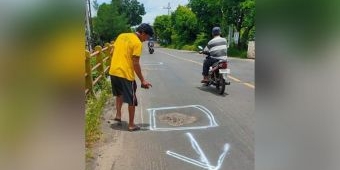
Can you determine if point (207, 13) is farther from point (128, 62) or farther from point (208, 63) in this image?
point (128, 62)

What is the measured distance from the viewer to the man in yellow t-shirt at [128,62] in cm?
614

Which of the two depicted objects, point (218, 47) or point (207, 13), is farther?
point (207, 13)

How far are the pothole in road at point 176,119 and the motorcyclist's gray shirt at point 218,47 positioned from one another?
277 centimetres

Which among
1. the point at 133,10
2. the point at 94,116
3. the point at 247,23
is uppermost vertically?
the point at 133,10

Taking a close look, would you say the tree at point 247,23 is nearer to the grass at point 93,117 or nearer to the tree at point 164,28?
the grass at point 93,117

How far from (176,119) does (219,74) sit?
3.05m

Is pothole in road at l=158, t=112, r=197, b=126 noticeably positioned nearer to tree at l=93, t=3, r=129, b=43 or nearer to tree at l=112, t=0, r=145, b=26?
tree at l=93, t=3, r=129, b=43

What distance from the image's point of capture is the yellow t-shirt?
6.13 m

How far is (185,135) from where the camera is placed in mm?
6309

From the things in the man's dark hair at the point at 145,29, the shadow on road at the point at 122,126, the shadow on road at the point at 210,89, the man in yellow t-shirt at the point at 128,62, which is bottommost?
the shadow on road at the point at 122,126

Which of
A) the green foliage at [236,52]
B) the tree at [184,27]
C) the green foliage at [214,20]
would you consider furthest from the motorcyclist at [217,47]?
the tree at [184,27]

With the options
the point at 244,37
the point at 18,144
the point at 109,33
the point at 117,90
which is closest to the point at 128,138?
the point at 117,90

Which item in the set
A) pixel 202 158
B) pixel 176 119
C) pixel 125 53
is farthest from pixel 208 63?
pixel 202 158

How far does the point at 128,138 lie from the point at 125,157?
0.93m
